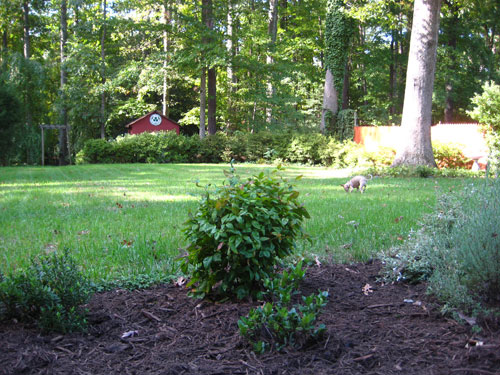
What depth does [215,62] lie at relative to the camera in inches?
845

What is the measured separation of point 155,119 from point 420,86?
16.9m

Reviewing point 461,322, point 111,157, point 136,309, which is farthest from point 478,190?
point 111,157

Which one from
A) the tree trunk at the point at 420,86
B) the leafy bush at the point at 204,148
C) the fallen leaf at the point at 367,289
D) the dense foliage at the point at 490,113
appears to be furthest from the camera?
the leafy bush at the point at 204,148

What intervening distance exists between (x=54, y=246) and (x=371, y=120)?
29.3 m

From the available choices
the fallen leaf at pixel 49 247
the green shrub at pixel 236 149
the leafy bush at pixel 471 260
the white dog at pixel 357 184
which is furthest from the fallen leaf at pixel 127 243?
the green shrub at pixel 236 149

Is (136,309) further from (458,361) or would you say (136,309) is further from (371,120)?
(371,120)

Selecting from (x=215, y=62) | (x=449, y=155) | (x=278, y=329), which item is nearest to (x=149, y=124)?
(x=215, y=62)

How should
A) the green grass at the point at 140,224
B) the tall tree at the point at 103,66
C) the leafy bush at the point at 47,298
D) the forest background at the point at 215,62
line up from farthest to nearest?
the tall tree at the point at 103,66, the forest background at the point at 215,62, the green grass at the point at 140,224, the leafy bush at the point at 47,298

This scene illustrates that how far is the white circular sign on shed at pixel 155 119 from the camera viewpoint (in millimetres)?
26312

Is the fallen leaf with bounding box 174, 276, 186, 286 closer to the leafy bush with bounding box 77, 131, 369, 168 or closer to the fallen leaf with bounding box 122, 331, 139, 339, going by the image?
the fallen leaf with bounding box 122, 331, 139, 339

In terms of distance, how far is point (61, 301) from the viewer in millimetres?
2521

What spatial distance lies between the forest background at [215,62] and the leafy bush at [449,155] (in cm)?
602

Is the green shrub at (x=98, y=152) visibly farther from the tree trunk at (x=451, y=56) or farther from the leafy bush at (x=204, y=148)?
the tree trunk at (x=451, y=56)

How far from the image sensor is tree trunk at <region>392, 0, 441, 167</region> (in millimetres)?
14078
